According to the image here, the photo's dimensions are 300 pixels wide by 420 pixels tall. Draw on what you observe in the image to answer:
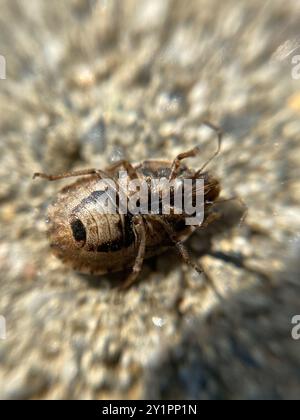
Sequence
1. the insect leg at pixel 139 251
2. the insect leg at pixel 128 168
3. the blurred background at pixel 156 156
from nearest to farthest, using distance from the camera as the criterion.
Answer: the blurred background at pixel 156 156 < the insect leg at pixel 139 251 < the insect leg at pixel 128 168

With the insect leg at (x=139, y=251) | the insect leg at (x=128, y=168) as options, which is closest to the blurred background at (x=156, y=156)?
the insect leg at (x=139, y=251)

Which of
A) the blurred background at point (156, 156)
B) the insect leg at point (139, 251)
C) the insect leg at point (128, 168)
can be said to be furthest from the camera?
the insect leg at point (128, 168)

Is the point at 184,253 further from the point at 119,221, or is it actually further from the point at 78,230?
the point at 78,230

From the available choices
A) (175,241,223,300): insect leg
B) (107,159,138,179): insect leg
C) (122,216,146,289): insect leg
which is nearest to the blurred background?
(175,241,223,300): insect leg

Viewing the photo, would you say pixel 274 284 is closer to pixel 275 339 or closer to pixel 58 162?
pixel 275 339

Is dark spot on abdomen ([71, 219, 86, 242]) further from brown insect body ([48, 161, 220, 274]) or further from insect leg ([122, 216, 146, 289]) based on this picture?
insect leg ([122, 216, 146, 289])

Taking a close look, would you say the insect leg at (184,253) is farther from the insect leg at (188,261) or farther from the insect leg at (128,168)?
the insect leg at (128,168)
